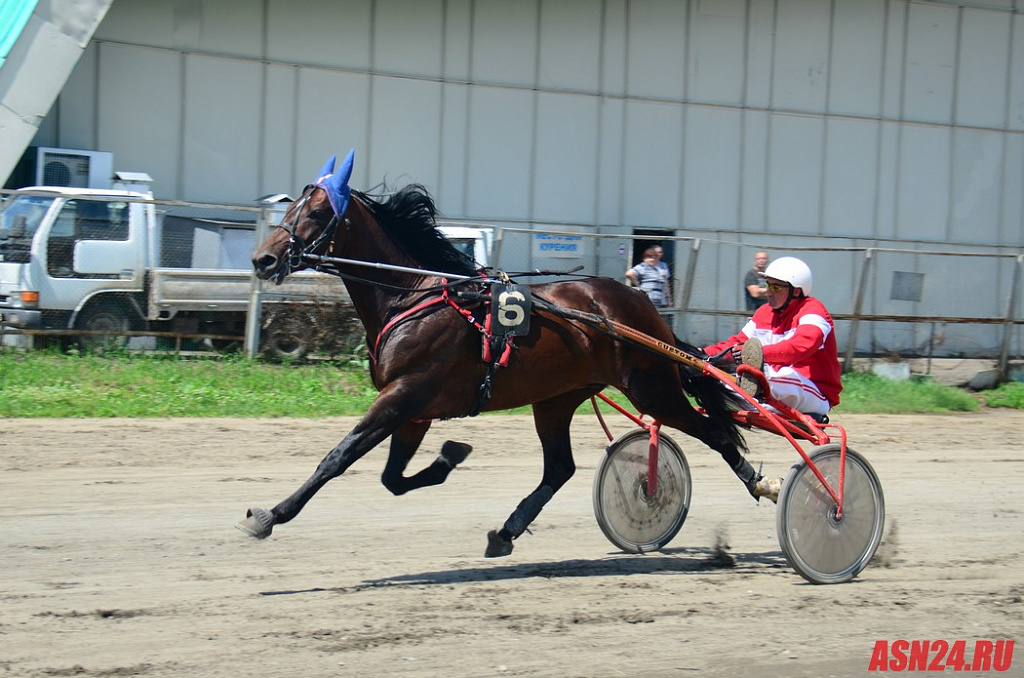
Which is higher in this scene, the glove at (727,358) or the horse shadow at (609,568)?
the glove at (727,358)

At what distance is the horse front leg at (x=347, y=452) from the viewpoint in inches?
207

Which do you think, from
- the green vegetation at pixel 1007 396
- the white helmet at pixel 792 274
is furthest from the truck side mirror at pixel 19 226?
the green vegetation at pixel 1007 396

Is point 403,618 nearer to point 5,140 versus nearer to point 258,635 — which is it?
point 258,635

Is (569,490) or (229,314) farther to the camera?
(229,314)

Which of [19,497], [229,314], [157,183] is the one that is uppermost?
[157,183]

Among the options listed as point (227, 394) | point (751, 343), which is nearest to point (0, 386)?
point (227, 394)

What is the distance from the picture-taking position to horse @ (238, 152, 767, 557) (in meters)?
5.50

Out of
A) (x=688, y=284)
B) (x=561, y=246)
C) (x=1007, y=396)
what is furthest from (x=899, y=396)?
(x=561, y=246)

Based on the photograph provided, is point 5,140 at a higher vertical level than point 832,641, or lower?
higher

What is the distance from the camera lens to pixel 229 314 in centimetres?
1245

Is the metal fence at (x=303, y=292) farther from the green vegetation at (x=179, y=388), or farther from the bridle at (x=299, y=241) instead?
the bridle at (x=299, y=241)

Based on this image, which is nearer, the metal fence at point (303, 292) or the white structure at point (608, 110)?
the metal fence at point (303, 292)

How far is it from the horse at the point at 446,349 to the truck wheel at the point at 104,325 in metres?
6.60

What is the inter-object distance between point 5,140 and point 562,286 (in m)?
10.1
